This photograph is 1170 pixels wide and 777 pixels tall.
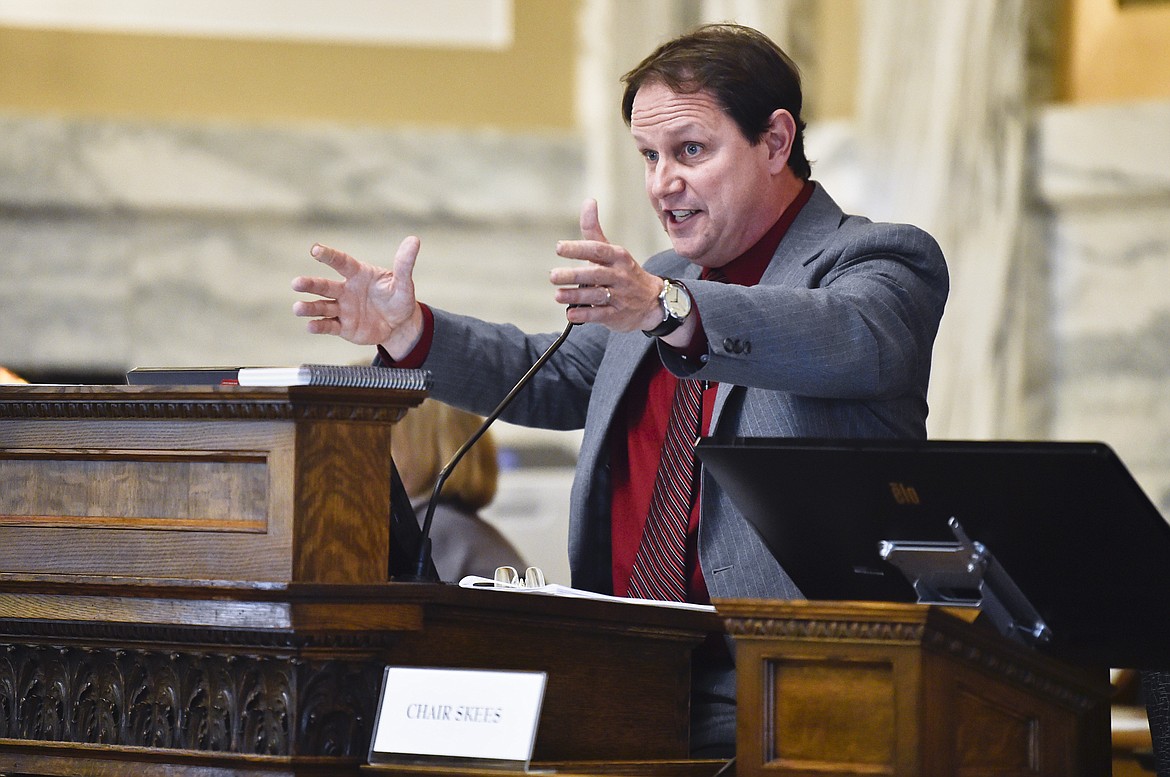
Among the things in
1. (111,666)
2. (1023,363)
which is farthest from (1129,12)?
(111,666)

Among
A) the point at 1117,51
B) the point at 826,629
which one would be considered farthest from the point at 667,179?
the point at 1117,51

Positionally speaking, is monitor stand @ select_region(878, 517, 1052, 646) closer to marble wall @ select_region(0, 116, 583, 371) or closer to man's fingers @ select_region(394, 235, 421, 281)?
man's fingers @ select_region(394, 235, 421, 281)

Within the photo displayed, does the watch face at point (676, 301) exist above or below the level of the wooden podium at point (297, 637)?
above

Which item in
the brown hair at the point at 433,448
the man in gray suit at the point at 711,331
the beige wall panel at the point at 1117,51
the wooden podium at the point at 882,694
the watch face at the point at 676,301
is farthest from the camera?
the beige wall panel at the point at 1117,51

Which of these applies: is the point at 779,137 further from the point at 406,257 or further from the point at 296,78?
the point at 296,78

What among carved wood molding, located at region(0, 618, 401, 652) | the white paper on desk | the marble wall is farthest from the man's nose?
the marble wall

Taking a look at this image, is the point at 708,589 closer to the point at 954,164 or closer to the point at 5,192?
the point at 954,164

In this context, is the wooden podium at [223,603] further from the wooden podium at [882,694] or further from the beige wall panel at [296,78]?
the beige wall panel at [296,78]

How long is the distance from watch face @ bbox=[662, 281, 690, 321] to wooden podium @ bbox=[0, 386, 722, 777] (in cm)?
39

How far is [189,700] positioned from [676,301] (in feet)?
2.63

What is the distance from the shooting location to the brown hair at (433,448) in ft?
12.7

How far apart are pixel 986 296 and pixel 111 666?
3.51 meters

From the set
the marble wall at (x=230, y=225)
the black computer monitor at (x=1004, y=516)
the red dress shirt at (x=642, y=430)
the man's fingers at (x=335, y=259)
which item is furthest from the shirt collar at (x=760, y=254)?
the marble wall at (x=230, y=225)

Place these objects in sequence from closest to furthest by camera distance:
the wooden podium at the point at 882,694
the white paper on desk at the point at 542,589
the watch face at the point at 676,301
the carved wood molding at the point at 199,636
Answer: the wooden podium at the point at 882,694 < the carved wood molding at the point at 199,636 < the white paper on desk at the point at 542,589 < the watch face at the point at 676,301
